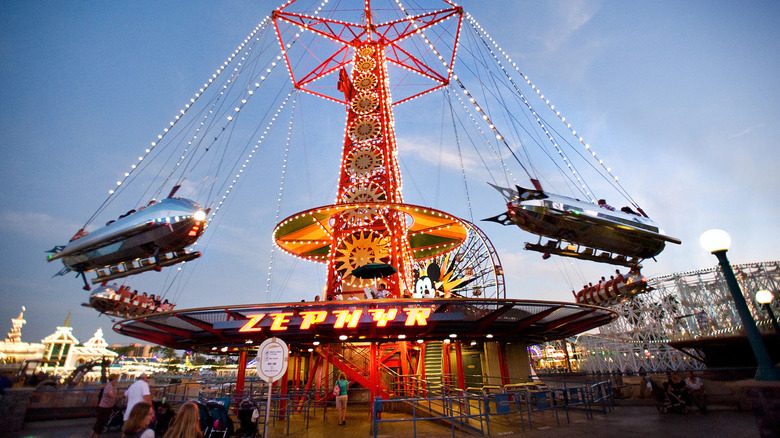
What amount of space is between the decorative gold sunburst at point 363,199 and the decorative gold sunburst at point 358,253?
0.82m

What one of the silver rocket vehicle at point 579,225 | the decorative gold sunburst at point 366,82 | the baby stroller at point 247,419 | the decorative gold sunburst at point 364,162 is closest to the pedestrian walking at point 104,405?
the baby stroller at point 247,419

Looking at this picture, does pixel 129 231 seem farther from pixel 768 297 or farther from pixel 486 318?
pixel 768 297

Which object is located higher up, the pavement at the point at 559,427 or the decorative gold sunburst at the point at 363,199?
the decorative gold sunburst at the point at 363,199

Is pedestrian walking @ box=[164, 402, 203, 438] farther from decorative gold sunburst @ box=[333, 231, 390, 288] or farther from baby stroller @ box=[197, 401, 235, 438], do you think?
decorative gold sunburst @ box=[333, 231, 390, 288]

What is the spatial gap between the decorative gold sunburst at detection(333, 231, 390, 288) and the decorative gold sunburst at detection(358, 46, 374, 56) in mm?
14487

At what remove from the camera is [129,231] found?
1136 cm

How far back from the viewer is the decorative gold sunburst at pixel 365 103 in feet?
81.4

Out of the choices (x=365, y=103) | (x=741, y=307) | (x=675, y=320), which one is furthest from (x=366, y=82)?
(x=675, y=320)

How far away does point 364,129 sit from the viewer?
24.0m

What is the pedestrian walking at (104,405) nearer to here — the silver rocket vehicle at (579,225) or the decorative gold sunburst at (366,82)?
the silver rocket vehicle at (579,225)

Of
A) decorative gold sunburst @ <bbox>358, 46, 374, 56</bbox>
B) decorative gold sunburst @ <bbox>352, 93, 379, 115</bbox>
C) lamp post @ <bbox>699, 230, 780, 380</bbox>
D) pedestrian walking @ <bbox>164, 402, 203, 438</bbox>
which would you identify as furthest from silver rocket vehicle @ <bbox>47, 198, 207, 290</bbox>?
decorative gold sunburst @ <bbox>358, 46, 374, 56</bbox>

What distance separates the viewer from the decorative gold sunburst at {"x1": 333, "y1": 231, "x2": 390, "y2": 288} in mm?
19594

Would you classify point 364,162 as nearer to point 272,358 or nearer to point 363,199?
point 363,199

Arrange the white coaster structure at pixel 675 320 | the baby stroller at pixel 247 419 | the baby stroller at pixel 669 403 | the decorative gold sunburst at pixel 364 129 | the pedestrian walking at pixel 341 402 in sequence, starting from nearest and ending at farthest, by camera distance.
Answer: the baby stroller at pixel 247 419
the baby stroller at pixel 669 403
the pedestrian walking at pixel 341 402
the decorative gold sunburst at pixel 364 129
the white coaster structure at pixel 675 320
